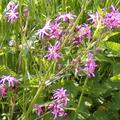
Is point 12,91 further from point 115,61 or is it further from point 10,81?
point 115,61

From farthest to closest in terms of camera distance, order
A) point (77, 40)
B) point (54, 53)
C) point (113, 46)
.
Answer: point (113, 46)
point (77, 40)
point (54, 53)

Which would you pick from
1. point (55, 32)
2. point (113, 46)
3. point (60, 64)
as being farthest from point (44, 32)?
point (113, 46)

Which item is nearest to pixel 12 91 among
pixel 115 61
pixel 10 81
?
pixel 10 81

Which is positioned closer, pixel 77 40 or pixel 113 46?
pixel 77 40

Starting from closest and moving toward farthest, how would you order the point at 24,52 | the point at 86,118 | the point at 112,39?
1. the point at 24,52
2. the point at 86,118
3. the point at 112,39

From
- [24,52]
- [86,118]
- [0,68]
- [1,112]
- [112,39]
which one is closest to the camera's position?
[24,52]

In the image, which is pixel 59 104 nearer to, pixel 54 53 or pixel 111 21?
pixel 54 53

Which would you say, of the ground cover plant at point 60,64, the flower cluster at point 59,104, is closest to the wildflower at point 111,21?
the ground cover plant at point 60,64

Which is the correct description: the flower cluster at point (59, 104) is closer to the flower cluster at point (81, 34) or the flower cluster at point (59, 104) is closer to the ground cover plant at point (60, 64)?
the ground cover plant at point (60, 64)
